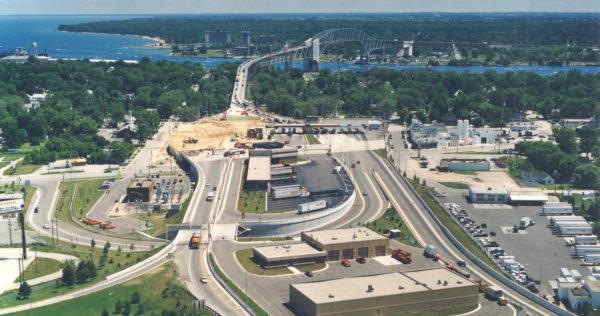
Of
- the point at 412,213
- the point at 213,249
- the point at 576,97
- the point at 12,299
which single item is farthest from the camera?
the point at 576,97

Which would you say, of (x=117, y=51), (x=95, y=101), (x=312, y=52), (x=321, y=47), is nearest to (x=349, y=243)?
(x=95, y=101)

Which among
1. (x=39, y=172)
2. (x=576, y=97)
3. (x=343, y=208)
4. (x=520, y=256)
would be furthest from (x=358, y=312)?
(x=576, y=97)

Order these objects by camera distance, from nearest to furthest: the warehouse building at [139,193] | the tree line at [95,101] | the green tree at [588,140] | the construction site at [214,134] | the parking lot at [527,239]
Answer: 1. the parking lot at [527,239]
2. the warehouse building at [139,193]
3. the construction site at [214,134]
4. the green tree at [588,140]
5. the tree line at [95,101]

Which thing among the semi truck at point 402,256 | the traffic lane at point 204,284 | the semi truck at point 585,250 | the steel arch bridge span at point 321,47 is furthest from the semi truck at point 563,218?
the steel arch bridge span at point 321,47

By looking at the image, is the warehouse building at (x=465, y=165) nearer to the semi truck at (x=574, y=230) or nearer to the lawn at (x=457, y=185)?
the lawn at (x=457, y=185)

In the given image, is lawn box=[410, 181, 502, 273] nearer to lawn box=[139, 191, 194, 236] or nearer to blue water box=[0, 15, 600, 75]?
lawn box=[139, 191, 194, 236]

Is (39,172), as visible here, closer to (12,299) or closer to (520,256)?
(12,299)

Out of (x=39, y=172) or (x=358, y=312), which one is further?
(x=39, y=172)
